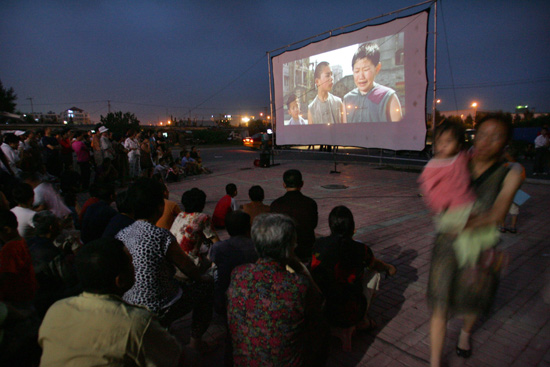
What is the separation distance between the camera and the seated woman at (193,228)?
316 centimetres

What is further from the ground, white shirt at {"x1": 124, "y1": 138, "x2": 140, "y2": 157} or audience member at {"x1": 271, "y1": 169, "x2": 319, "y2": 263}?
white shirt at {"x1": 124, "y1": 138, "x2": 140, "y2": 157}

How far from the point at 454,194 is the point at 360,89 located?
33.0 ft

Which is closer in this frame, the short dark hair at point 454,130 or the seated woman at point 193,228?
the short dark hair at point 454,130

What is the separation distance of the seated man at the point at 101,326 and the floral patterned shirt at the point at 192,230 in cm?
162

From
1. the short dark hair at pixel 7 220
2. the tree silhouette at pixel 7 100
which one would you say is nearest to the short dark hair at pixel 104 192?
the short dark hair at pixel 7 220

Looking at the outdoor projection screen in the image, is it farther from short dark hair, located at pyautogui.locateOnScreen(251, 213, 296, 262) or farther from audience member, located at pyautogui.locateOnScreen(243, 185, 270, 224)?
short dark hair, located at pyautogui.locateOnScreen(251, 213, 296, 262)

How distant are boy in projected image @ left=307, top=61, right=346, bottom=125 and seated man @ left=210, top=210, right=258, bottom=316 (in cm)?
1027

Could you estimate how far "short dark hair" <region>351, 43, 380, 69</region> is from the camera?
1066 centimetres

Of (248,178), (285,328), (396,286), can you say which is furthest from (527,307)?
(248,178)

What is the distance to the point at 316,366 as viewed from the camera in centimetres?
204

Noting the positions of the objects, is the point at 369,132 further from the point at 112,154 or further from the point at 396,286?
the point at 112,154

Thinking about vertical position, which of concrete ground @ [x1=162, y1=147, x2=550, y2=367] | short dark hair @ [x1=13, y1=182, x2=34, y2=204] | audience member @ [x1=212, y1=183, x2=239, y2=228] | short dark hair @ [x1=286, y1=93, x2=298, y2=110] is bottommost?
concrete ground @ [x1=162, y1=147, x2=550, y2=367]

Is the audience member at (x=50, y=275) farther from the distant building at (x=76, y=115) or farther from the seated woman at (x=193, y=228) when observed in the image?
the distant building at (x=76, y=115)

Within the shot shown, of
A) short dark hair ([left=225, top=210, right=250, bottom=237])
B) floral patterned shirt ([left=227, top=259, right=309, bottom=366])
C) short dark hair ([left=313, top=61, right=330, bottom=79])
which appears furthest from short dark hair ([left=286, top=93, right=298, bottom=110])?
floral patterned shirt ([left=227, top=259, right=309, bottom=366])
